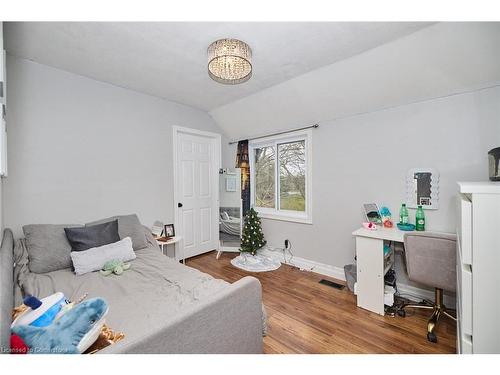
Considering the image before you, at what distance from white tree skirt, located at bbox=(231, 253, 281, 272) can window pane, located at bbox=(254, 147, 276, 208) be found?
2.90 feet

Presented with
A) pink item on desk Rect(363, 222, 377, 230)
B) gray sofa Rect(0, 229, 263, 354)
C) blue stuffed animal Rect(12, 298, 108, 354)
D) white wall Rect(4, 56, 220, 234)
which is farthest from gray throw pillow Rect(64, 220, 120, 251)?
pink item on desk Rect(363, 222, 377, 230)

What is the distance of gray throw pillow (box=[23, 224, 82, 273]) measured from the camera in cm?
→ 184

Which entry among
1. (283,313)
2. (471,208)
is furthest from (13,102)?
(471,208)

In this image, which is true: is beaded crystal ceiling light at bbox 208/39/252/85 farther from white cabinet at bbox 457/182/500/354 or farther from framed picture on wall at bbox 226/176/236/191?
framed picture on wall at bbox 226/176/236/191

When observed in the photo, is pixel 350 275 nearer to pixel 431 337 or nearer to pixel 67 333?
pixel 431 337

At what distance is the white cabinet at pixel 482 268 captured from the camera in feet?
3.68

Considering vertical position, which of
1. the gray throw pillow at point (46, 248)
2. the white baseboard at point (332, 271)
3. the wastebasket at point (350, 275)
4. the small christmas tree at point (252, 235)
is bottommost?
the white baseboard at point (332, 271)

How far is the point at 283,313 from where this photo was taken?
211 cm

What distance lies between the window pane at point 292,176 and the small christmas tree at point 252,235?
507mm

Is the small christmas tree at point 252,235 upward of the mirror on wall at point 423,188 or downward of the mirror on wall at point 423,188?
downward

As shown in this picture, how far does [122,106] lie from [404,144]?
3378 millimetres

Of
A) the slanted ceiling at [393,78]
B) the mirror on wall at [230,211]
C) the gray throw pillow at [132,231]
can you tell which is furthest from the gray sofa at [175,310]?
the slanted ceiling at [393,78]

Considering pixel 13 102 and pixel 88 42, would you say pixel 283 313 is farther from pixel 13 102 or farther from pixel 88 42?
pixel 13 102

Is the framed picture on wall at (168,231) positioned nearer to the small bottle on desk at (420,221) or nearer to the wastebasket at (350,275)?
the wastebasket at (350,275)
